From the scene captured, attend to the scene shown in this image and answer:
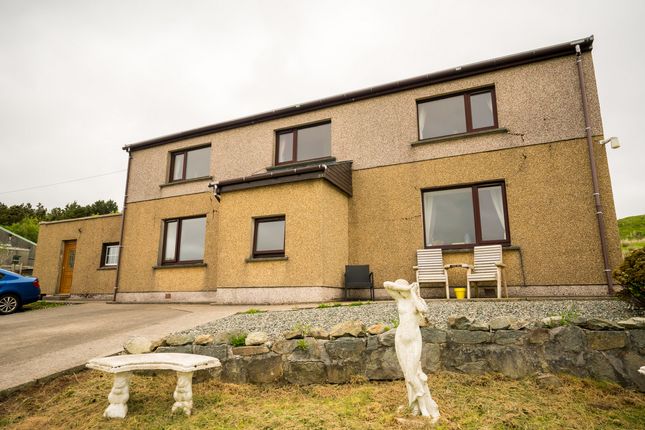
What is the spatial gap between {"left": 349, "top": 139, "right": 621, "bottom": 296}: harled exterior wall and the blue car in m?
8.65

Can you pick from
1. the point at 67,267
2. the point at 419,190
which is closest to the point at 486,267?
the point at 419,190

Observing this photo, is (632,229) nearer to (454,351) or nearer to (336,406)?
(454,351)

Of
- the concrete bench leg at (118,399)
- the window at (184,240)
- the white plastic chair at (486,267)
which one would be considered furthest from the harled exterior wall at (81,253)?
the white plastic chair at (486,267)

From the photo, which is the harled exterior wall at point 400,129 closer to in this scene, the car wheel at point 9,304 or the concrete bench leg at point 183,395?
the car wheel at point 9,304

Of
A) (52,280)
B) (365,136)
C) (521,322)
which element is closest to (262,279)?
(365,136)

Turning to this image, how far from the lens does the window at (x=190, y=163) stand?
12.1m

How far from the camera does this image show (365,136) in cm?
976

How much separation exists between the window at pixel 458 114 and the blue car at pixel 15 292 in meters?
11.1

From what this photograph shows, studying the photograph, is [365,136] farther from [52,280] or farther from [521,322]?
[52,280]

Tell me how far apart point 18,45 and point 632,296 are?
717 inches

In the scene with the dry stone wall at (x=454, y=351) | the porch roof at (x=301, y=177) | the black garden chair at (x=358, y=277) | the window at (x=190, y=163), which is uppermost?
the window at (x=190, y=163)

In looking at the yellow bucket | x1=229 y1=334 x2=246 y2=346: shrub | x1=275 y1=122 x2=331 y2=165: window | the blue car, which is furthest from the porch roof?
the blue car

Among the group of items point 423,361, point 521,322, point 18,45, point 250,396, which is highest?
point 18,45

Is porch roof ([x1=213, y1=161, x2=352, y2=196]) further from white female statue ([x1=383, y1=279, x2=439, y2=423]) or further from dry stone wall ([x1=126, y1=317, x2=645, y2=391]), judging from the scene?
white female statue ([x1=383, y1=279, x2=439, y2=423])
